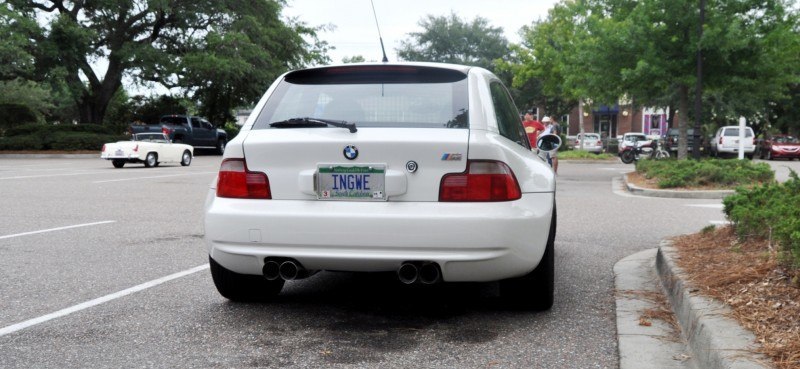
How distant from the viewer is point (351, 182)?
3938mm

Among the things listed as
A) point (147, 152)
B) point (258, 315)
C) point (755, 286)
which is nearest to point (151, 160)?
point (147, 152)

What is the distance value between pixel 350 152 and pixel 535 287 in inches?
54.8

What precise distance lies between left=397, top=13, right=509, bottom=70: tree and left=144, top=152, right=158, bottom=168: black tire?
4257cm

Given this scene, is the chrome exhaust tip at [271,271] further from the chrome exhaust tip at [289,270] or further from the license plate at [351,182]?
the license plate at [351,182]

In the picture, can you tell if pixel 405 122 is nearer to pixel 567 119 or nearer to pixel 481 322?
pixel 481 322

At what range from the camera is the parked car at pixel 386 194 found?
383 cm

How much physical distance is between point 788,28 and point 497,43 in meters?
48.3

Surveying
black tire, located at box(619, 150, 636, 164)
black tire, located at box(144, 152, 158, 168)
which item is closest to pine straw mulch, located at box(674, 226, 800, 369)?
black tire, located at box(144, 152, 158, 168)

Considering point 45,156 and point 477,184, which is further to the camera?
point 45,156

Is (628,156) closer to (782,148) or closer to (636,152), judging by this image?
(636,152)

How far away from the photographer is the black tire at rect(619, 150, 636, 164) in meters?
Result: 30.6

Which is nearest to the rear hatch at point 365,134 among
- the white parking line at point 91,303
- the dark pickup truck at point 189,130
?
the white parking line at point 91,303

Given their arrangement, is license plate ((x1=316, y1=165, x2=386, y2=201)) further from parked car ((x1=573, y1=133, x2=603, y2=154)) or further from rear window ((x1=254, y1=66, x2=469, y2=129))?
parked car ((x1=573, y1=133, x2=603, y2=154))

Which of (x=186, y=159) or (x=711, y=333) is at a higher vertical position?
(x=711, y=333)
